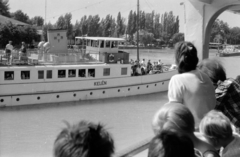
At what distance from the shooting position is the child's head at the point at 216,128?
2.06m

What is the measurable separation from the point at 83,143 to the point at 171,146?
0.46m

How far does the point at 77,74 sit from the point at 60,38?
10.1ft

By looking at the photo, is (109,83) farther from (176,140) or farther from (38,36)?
(38,36)

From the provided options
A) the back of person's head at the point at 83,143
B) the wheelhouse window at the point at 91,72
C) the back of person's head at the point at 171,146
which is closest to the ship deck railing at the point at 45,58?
the wheelhouse window at the point at 91,72

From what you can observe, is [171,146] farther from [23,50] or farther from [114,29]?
[114,29]

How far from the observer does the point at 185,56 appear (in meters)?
2.54

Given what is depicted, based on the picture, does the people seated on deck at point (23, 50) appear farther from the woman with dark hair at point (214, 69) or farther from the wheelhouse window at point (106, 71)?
the woman with dark hair at point (214, 69)

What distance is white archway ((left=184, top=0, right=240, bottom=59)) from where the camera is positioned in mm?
6483

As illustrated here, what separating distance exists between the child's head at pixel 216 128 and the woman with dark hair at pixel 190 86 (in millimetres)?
408

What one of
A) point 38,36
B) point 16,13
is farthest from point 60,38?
point 16,13

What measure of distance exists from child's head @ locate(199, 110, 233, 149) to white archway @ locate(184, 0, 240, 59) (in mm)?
4671

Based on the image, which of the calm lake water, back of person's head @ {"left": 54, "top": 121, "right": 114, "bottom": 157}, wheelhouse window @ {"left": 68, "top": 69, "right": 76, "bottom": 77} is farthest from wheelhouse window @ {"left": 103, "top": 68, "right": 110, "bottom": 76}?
back of person's head @ {"left": 54, "top": 121, "right": 114, "bottom": 157}

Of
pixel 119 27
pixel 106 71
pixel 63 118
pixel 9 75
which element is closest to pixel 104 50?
pixel 106 71

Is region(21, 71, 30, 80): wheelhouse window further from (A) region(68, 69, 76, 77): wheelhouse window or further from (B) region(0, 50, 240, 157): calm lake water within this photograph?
(A) region(68, 69, 76, 77): wheelhouse window
